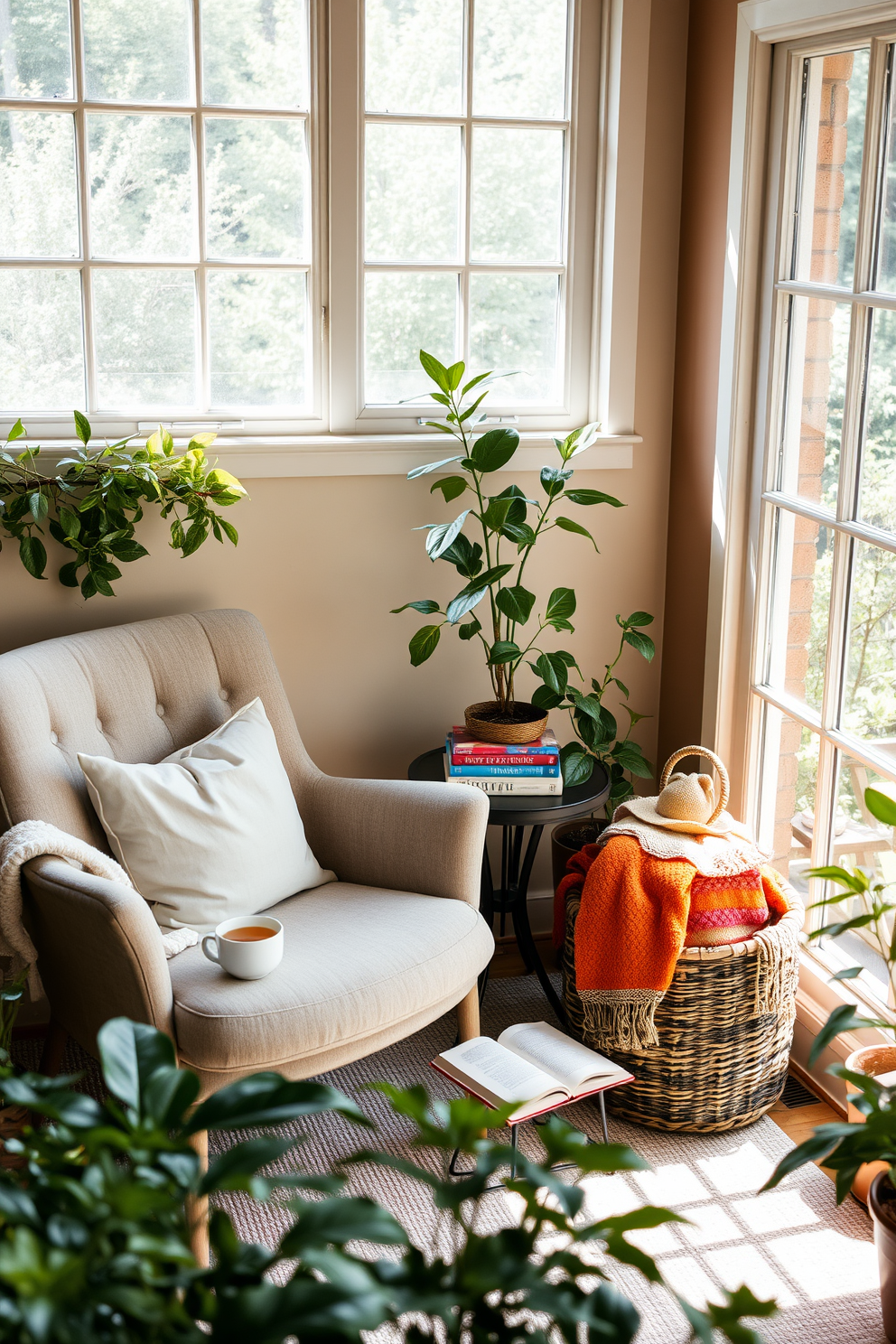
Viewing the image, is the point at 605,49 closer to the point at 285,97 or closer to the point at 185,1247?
the point at 285,97

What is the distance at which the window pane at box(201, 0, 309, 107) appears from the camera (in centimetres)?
252

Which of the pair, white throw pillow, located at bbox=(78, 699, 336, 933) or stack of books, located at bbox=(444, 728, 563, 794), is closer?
white throw pillow, located at bbox=(78, 699, 336, 933)

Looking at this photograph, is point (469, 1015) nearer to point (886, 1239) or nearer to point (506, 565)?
point (886, 1239)

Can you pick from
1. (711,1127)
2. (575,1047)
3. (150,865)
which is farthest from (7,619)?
(711,1127)

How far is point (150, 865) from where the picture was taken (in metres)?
2.13

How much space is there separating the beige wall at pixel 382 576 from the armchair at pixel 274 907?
0.20 metres

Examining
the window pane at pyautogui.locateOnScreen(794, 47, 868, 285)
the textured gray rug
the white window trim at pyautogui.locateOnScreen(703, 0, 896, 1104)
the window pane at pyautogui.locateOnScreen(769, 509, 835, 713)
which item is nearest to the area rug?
the textured gray rug

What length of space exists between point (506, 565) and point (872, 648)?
78 centimetres

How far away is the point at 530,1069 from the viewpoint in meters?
2.11

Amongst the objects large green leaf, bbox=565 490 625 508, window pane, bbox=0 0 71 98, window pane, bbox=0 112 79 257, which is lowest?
large green leaf, bbox=565 490 625 508

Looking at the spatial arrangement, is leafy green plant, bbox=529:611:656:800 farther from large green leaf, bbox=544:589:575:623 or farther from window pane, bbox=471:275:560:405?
window pane, bbox=471:275:560:405

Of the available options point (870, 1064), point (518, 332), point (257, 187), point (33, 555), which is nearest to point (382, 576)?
point (518, 332)

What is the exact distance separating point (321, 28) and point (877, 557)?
157 centimetres

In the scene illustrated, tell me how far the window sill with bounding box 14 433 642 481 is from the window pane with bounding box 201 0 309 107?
71cm
